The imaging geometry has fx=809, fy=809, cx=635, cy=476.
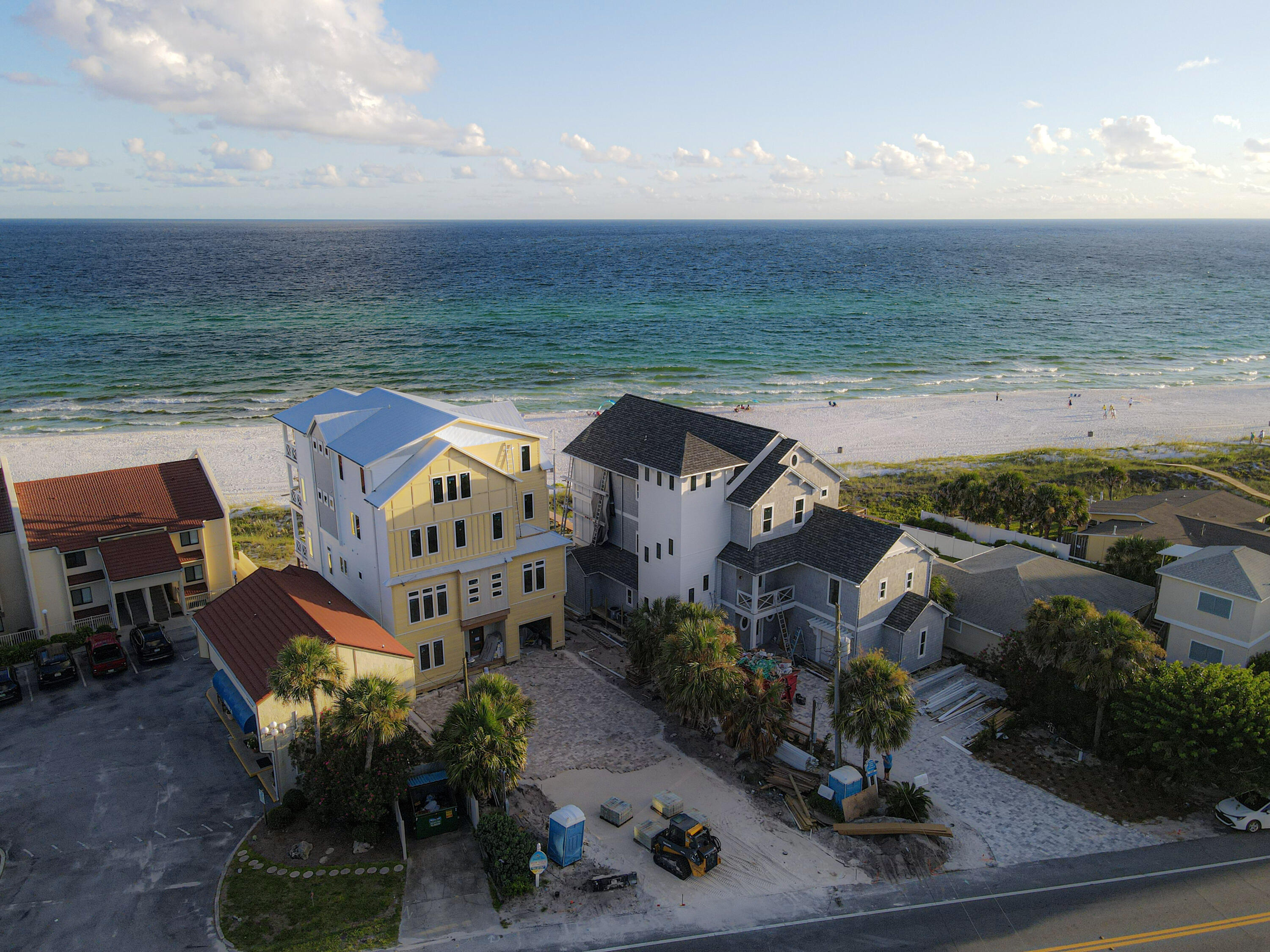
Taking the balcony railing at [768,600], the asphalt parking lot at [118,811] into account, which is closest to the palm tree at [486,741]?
the asphalt parking lot at [118,811]

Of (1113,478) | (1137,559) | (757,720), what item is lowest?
(1113,478)

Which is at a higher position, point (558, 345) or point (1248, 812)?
point (558, 345)

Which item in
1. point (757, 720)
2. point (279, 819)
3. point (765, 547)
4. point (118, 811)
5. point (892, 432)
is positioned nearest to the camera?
point (279, 819)

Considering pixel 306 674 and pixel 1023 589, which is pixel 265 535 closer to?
pixel 306 674

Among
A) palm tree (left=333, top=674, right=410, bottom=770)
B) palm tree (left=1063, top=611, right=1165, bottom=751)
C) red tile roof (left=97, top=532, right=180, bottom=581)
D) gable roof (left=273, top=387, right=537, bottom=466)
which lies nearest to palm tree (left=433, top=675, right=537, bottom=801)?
palm tree (left=333, top=674, right=410, bottom=770)

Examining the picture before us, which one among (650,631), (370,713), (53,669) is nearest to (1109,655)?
(650,631)

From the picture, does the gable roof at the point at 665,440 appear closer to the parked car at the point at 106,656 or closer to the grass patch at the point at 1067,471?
the grass patch at the point at 1067,471

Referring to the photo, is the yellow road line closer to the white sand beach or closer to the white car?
the white car
